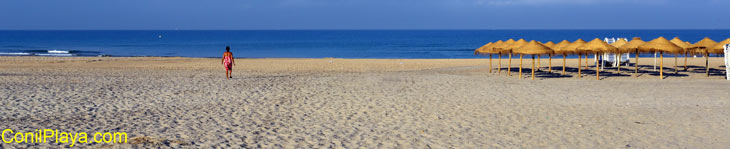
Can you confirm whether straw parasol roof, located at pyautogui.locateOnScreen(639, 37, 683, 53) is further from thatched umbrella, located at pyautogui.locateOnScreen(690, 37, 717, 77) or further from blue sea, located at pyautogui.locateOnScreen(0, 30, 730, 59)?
blue sea, located at pyautogui.locateOnScreen(0, 30, 730, 59)

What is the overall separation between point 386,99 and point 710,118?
529 cm

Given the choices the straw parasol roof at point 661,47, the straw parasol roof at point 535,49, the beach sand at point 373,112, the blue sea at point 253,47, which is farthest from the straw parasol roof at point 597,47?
the blue sea at point 253,47

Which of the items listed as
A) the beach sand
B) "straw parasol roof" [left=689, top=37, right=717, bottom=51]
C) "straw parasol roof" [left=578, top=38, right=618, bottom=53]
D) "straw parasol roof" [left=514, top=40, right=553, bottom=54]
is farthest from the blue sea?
the beach sand

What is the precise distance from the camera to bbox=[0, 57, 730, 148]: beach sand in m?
7.31

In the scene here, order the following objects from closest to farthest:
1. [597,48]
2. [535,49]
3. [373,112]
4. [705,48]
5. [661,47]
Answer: [373,112] < [535,49] < [661,47] < [597,48] < [705,48]

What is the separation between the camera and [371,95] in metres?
12.0

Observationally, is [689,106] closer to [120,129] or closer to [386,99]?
[386,99]

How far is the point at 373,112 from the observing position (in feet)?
31.5

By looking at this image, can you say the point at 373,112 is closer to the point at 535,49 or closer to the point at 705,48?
the point at 535,49

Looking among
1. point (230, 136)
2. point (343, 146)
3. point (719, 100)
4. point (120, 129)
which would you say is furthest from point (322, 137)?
point (719, 100)

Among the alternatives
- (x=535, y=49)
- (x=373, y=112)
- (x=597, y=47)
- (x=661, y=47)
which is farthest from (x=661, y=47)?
(x=373, y=112)

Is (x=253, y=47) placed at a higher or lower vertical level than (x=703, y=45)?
higher

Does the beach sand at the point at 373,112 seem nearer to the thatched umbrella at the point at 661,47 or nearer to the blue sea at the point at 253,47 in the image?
the thatched umbrella at the point at 661,47

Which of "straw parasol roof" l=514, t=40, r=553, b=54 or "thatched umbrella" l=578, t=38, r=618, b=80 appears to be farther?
"thatched umbrella" l=578, t=38, r=618, b=80
